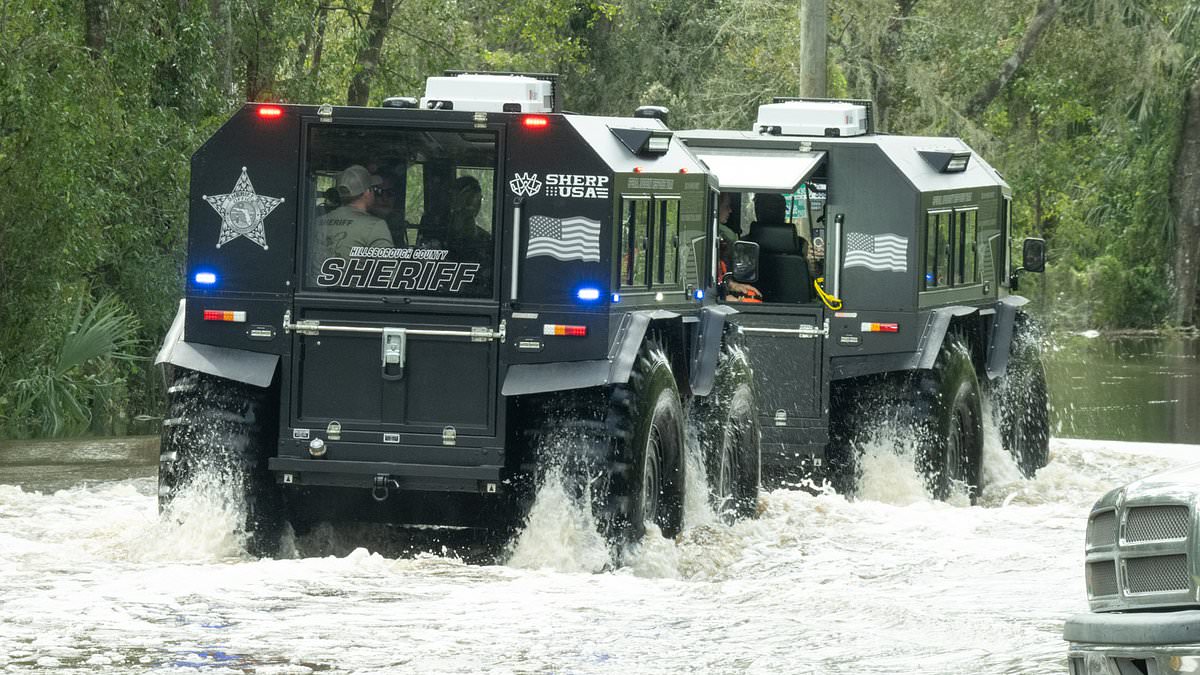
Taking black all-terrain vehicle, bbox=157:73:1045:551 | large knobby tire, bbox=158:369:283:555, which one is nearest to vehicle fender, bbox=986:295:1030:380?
black all-terrain vehicle, bbox=157:73:1045:551

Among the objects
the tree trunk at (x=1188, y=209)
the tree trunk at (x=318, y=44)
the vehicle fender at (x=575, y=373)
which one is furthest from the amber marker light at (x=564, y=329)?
the tree trunk at (x=1188, y=209)

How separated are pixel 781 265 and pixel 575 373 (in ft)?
16.7

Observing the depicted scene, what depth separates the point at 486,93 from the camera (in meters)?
11.9

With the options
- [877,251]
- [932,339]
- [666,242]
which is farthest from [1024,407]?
[666,242]

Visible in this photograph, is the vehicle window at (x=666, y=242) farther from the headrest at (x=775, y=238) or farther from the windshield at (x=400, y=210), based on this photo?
the headrest at (x=775, y=238)

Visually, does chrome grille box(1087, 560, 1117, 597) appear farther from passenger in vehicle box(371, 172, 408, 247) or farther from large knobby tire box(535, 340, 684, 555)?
passenger in vehicle box(371, 172, 408, 247)

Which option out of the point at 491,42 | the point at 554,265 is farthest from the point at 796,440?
the point at 491,42

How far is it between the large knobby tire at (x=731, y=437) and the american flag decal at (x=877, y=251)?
162cm

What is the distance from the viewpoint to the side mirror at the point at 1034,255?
17.4 m

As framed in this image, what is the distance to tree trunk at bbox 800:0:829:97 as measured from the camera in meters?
21.5

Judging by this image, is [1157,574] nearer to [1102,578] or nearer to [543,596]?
[1102,578]

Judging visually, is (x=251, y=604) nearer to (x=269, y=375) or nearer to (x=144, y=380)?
(x=269, y=375)

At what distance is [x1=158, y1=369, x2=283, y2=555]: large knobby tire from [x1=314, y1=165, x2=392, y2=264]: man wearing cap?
2.92ft

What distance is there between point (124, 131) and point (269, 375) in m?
10.8
